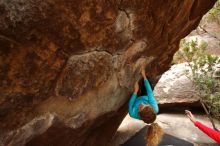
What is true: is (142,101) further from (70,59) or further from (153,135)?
(70,59)

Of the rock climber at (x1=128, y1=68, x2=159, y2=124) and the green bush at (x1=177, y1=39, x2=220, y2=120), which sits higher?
the rock climber at (x1=128, y1=68, x2=159, y2=124)

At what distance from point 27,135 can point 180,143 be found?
6290mm

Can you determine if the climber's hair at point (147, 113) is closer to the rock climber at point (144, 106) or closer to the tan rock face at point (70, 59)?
the rock climber at point (144, 106)

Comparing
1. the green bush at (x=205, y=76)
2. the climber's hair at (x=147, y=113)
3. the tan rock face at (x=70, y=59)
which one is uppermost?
the tan rock face at (x=70, y=59)

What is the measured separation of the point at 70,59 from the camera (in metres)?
5.91

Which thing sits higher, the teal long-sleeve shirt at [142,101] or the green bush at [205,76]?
the teal long-sleeve shirt at [142,101]

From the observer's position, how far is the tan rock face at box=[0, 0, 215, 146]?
502 cm

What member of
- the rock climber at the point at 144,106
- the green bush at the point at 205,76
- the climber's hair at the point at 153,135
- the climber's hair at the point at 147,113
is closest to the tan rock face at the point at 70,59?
the rock climber at the point at 144,106

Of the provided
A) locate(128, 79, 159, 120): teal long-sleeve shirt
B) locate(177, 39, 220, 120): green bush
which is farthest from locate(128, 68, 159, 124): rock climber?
locate(177, 39, 220, 120): green bush

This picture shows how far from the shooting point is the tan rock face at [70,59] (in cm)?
502

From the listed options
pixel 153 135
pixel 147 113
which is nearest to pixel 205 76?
pixel 153 135

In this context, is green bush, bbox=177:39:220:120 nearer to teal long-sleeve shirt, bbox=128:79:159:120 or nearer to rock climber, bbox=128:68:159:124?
rock climber, bbox=128:68:159:124

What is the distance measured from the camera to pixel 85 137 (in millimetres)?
8375

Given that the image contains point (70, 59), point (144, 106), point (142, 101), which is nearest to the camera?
point (70, 59)
